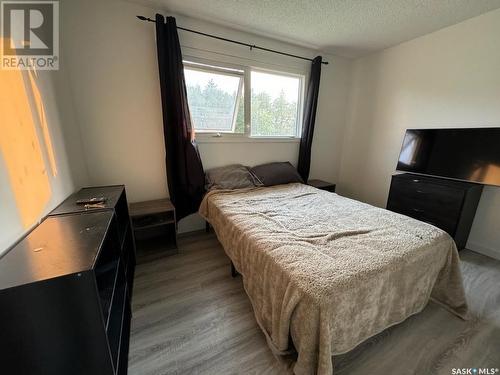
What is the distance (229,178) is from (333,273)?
69.0 inches

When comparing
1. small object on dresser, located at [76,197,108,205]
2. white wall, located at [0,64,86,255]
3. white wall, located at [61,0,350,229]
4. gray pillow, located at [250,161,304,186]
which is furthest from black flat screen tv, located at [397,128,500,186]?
white wall, located at [0,64,86,255]

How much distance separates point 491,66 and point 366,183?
1.82 meters

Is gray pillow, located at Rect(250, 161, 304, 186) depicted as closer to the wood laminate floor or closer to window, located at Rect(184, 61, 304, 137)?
window, located at Rect(184, 61, 304, 137)

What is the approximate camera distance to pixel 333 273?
1033 millimetres

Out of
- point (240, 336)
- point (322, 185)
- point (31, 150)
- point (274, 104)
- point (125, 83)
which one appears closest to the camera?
point (31, 150)

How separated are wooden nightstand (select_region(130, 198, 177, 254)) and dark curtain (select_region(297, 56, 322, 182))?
2026 mm

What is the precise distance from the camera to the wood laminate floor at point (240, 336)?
1.17 meters

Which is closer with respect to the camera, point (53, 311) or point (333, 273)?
point (53, 311)

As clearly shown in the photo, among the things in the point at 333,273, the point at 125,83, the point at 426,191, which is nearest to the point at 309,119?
the point at 426,191

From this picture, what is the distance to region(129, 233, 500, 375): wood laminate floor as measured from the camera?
1168mm

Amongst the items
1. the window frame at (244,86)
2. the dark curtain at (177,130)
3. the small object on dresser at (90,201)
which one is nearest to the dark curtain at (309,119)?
the window frame at (244,86)

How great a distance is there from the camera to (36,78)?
1.36m

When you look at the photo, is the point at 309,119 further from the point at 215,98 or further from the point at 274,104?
the point at 215,98

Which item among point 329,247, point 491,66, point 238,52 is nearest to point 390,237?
point 329,247
